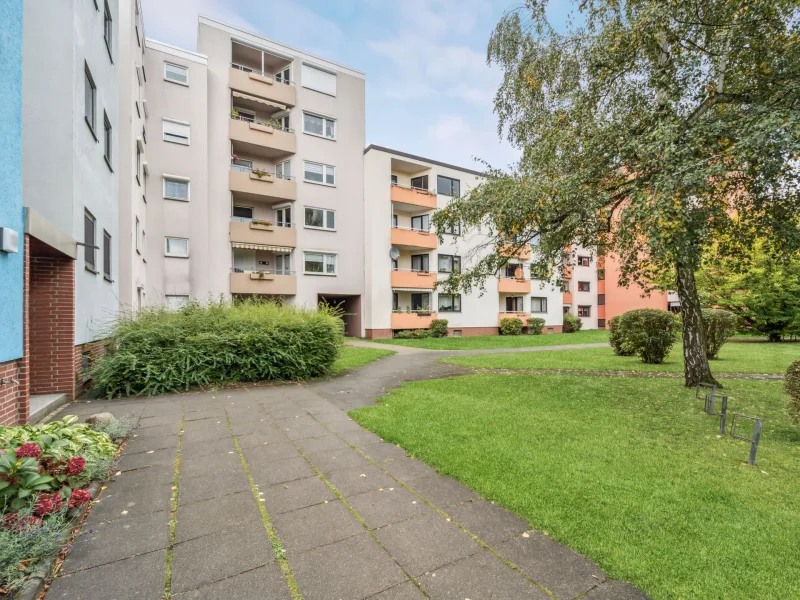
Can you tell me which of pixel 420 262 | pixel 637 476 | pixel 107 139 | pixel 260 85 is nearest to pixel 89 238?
pixel 107 139

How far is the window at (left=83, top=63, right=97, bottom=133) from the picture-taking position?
8.12 m

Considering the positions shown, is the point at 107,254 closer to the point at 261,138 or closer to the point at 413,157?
the point at 261,138

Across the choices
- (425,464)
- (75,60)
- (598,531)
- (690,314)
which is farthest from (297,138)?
(598,531)

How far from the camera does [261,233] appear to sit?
2111cm

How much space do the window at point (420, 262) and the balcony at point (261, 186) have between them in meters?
8.79

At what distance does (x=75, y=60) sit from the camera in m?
7.09

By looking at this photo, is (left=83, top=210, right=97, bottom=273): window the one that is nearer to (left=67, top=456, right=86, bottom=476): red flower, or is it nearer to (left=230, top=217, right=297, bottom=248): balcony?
(left=67, top=456, right=86, bottom=476): red flower

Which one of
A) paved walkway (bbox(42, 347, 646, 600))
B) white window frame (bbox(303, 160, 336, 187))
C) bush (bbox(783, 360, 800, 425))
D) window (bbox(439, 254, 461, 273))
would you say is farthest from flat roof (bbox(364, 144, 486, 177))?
paved walkway (bbox(42, 347, 646, 600))

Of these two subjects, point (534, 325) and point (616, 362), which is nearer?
point (616, 362)

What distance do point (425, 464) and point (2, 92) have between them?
254 inches

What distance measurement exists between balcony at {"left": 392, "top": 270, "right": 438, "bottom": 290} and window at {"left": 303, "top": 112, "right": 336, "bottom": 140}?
30.1 feet

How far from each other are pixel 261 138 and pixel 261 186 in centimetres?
265

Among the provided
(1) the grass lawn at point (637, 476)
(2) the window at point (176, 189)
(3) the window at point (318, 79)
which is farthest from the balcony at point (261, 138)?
(1) the grass lawn at point (637, 476)

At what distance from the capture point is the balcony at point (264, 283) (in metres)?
20.7
